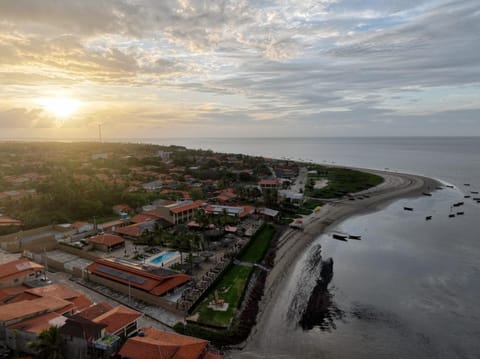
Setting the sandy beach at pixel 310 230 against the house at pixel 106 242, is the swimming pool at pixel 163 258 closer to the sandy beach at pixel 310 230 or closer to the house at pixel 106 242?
the house at pixel 106 242

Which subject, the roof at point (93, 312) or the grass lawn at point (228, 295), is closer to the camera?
the roof at point (93, 312)

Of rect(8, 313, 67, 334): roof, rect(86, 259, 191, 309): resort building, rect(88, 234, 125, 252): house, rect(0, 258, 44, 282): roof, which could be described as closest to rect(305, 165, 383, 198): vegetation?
rect(88, 234, 125, 252): house

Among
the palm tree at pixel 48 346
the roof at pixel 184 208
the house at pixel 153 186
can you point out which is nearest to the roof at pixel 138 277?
the palm tree at pixel 48 346

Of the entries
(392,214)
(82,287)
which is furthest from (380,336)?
(392,214)

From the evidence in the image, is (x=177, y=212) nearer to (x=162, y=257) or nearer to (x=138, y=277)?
(x=162, y=257)

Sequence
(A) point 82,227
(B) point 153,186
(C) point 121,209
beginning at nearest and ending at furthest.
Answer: (A) point 82,227 → (C) point 121,209 → (B) point 153,186

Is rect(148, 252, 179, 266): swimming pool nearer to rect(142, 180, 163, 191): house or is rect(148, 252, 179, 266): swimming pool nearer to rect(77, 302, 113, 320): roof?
rect(77, 302, 113, 320): roof

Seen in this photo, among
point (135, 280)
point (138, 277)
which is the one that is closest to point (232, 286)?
point (138, 277)
